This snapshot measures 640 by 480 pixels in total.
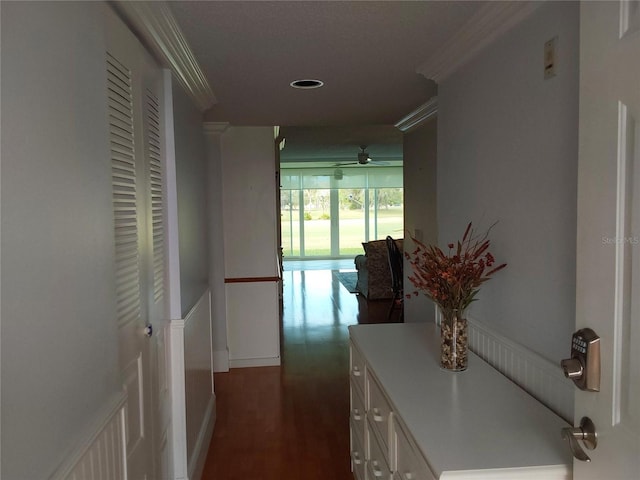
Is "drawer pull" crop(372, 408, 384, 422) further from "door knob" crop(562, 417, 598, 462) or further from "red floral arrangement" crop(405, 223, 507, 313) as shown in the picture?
"door knob" crop(562, 417, 598, 462)

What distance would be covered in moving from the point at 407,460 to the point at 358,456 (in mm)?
1019

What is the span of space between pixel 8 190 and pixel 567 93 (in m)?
1.49

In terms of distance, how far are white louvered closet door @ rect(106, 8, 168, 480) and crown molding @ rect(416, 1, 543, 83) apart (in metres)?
1.27

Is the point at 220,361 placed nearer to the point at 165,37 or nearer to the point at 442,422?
the point at 165,37

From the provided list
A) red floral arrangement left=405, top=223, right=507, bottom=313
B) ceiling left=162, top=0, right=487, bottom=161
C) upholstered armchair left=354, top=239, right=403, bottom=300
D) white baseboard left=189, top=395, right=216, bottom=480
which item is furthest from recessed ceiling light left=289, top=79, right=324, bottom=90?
upholstered armchair left=354, top=239, right=403, bottom=300

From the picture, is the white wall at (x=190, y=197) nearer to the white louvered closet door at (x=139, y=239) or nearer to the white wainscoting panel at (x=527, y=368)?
the white louvered closet door at (x=139, y=239)

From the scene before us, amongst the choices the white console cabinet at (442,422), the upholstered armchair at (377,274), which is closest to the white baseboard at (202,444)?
the white console cabinet at (442,422)

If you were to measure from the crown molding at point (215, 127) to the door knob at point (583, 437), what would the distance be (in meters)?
3.61

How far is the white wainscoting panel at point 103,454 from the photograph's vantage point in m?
1.13

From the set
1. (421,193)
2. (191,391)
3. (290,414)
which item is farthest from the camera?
(421,193)

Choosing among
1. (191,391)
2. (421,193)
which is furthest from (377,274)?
(191,391)

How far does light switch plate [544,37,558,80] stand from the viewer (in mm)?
1583

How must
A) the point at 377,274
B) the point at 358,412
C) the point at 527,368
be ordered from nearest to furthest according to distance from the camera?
1. the point at 527,368
2. the point at 358,412
3. the point at 377,274

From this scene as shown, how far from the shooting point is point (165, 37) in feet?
6.46
